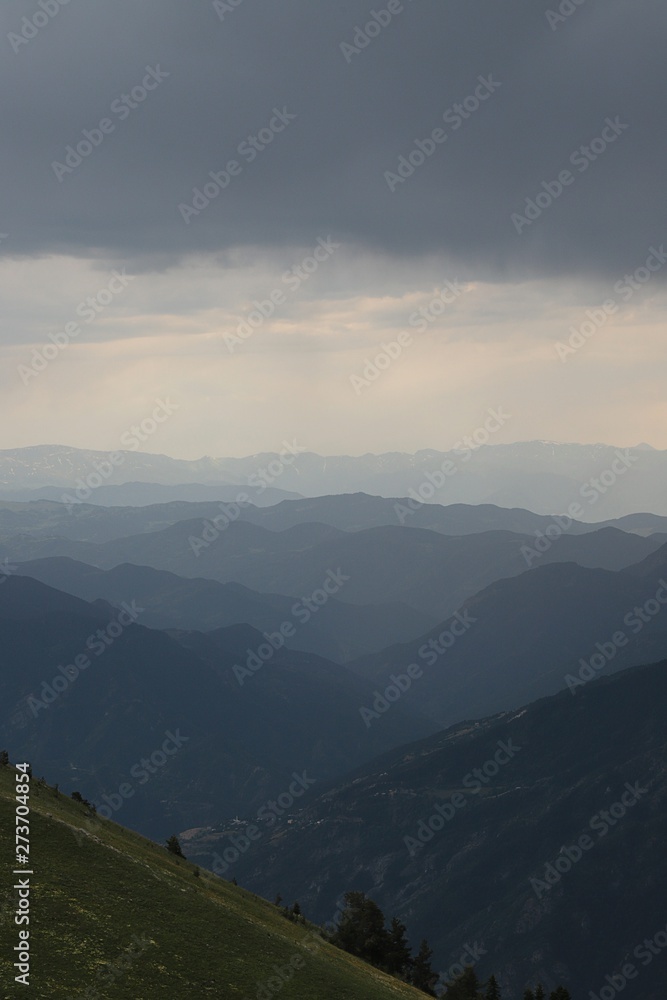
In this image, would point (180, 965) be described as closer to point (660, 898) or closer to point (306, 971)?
point (306, 971)

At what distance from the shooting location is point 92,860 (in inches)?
2023

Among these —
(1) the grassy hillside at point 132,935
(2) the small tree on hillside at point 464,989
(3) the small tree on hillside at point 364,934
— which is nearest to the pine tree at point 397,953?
(3) the small tree on hillside at point 364,934

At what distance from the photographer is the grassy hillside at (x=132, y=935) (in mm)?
39969

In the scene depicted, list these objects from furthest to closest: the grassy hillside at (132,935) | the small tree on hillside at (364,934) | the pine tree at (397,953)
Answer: the pine tree at (397,953) < the small tree on hillside at (364,934) < the grassy hillside at (132,935)

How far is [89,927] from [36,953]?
4.38 meters

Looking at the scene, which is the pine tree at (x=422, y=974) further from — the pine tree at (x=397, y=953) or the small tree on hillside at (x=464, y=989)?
the small tree on hillside at (x=464, y=989)

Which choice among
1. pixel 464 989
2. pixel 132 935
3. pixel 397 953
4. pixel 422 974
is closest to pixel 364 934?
pixel 397 953

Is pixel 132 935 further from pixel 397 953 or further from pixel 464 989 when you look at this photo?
pixel 397 953

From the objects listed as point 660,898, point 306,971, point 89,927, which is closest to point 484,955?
point 660,898

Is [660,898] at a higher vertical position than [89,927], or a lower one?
higher

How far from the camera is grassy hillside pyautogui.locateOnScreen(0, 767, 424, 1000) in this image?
131 ft

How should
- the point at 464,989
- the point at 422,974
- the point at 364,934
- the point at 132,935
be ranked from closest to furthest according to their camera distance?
the point at 132,935 → the point at 464,989 → the point at 364,934 → the point at 422,974

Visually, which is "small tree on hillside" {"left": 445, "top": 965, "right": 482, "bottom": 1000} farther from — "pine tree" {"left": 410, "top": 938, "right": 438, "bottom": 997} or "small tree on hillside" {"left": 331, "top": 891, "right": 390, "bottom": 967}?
"small tree on hillside" {"left": 331, "top": 891, "right": 390, "bottom": 967}

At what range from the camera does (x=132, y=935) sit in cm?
4444
